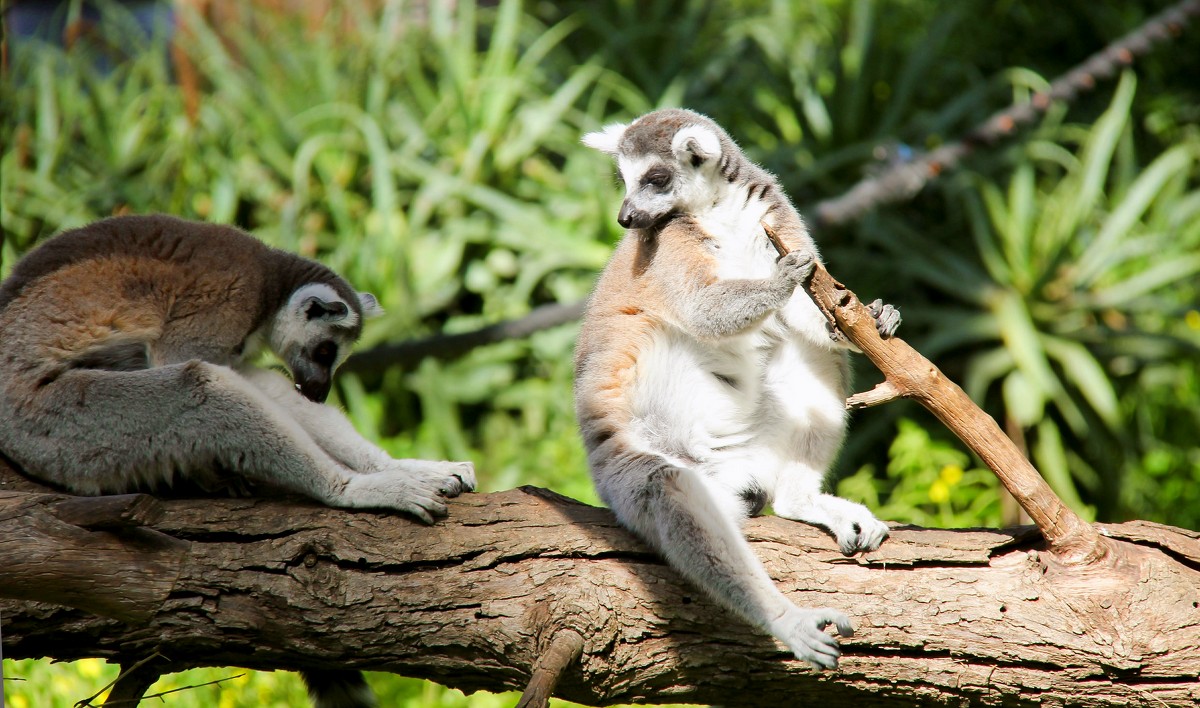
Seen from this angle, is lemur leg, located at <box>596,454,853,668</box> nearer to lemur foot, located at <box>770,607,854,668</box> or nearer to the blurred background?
lemur foot, located at <box>770,607,854,668</box>

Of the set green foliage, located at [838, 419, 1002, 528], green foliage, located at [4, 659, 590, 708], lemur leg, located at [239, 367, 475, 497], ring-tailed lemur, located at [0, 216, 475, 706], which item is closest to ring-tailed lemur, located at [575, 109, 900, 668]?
lemur leg, located at [239, 367, 475, 497]

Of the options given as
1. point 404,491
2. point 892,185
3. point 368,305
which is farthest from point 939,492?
point 404,491

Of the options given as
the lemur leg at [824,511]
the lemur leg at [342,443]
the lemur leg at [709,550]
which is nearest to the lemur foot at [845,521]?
the lemur leg at [824,511]

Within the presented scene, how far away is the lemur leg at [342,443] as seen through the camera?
3080 mm

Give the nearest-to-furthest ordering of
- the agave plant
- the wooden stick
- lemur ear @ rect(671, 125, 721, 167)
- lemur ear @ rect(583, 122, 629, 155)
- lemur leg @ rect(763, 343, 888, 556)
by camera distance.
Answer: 1. the wooden stick
2. lemur leg @ rect(763, 343, 888, 556)
3. lemur ear @ rect(671, 125, 721, 167)
4. lemur ear @ rect(583, 122, 629, 155)
5. the agave plant

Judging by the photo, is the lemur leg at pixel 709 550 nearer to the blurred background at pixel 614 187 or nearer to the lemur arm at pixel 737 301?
the lemur arm at pixel 737 301

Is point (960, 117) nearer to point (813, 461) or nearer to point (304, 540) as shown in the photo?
point (813, 461)

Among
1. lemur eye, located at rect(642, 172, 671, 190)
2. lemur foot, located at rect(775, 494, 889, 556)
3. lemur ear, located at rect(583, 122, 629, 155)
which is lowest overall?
lemur foot, located at rect(775, 494, 889, 556)

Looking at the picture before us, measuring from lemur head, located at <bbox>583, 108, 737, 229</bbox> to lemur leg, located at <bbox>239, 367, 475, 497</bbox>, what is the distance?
3.23ft

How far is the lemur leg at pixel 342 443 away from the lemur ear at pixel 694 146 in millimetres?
1245

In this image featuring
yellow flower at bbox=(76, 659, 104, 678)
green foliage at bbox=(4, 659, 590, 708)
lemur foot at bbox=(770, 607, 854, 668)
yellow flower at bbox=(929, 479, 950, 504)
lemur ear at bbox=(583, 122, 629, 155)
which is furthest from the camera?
yellow flower at bbox=(929, 479, 950, 504)

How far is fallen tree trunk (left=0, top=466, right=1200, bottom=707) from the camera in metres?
2.64

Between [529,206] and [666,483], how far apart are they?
4709 millimetres

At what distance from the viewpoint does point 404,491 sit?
2926 millimetres
